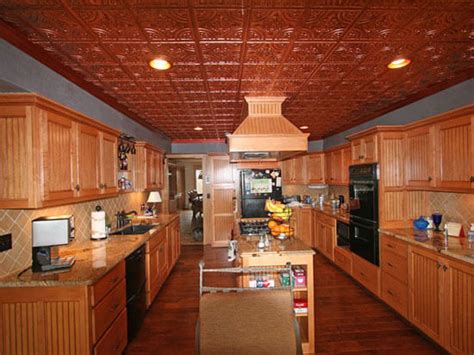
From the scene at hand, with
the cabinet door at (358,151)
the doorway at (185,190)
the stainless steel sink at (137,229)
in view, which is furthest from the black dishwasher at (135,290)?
the doorway at (185,190)

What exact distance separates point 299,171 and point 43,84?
17.7 ft

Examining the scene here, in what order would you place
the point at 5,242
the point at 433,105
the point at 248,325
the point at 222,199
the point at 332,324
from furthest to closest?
the point at 222,199
the point at 433,105
the point at 332,324
the point at 5,242
the point at 248,325

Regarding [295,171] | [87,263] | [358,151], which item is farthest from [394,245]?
[295,171]

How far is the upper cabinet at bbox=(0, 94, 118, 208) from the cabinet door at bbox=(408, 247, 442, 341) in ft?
10.9

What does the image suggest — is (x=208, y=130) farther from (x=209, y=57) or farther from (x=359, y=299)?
(x=359, y=299)

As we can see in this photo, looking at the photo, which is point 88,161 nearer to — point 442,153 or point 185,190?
point 442,153

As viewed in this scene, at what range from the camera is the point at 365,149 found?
144 inches

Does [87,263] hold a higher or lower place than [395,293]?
higher

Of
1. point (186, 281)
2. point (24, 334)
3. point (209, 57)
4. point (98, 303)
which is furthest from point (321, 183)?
point (24, 334)

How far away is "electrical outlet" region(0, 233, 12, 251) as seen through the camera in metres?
1.89

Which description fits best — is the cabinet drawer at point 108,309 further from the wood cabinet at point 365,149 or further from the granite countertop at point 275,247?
the wood cabinet at point 365,149

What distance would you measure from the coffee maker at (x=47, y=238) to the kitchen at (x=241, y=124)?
0.12 metres

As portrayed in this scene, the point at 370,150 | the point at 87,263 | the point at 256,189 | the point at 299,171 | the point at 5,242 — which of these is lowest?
the point at 87,263

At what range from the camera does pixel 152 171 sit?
4672 millimetres
